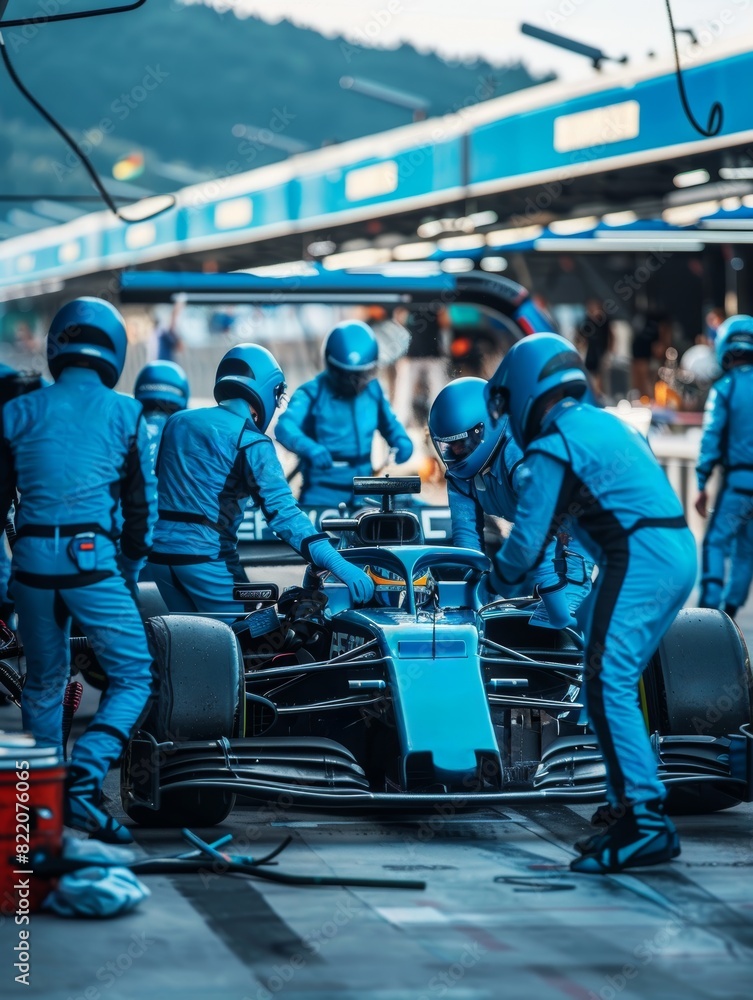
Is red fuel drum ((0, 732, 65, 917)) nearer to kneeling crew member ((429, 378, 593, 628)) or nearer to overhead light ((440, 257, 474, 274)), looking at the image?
kneeling crew member ((429, 378, 593, 628))

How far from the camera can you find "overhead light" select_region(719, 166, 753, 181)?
1866cm

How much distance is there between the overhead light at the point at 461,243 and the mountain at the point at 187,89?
123717 mm

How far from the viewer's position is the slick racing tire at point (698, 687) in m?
6.68

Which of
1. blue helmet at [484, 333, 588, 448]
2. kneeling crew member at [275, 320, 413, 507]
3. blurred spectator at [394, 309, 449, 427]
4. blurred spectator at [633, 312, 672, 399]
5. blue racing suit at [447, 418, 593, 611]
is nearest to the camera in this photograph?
blue helmet at [484, 333, 588, 448]

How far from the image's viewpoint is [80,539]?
610cm

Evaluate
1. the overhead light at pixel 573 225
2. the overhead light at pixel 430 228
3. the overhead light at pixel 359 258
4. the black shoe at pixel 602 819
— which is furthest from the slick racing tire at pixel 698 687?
the overhead light at pixel 359 258

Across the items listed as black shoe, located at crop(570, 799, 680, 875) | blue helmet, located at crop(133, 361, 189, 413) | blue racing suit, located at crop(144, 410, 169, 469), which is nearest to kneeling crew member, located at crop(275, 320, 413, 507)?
blue helmet, located at crop(133, 361, 189, 413)

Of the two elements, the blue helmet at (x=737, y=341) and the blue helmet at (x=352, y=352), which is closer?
the blue helmet at (x=352, y=352)

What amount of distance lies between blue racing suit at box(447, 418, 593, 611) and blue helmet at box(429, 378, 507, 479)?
0.16 feet

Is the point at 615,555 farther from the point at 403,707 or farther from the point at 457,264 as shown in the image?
the point at 457,264

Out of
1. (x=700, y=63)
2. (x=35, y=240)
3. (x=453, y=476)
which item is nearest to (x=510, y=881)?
(x=453, y=476)

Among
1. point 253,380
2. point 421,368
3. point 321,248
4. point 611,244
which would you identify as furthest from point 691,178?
point 253,380

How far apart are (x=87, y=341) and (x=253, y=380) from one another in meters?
1.65

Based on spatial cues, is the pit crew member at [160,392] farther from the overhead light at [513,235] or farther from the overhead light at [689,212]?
the overhead light at [513,235]
